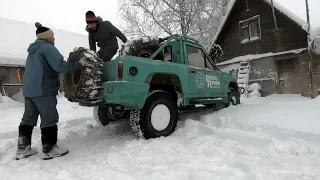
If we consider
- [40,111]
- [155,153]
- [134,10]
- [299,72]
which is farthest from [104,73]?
[134,10]

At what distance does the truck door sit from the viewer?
5.83 meters

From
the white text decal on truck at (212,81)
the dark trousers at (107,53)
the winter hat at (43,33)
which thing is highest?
the winter hat at (43,33)

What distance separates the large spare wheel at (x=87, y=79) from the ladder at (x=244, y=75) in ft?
37.5

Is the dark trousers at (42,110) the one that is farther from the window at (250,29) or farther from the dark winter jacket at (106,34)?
the window at (250,29)

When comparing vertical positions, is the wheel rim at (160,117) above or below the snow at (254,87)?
below

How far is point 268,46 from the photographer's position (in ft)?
48.8

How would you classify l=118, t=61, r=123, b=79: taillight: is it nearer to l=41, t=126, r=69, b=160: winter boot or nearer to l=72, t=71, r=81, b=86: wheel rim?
l=72, t=71, r=81, b=86: wheel rim

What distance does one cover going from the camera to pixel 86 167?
356cm

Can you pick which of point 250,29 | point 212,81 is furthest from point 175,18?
point 212,81

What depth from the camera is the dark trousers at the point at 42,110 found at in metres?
4.19

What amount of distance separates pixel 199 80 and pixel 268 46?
10.4 m

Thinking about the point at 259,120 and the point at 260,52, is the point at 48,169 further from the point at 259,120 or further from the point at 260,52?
the point at 260,52

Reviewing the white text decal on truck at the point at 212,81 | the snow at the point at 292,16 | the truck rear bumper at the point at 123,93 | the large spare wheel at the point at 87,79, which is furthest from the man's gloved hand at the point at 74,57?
the snow at the point at 292,16

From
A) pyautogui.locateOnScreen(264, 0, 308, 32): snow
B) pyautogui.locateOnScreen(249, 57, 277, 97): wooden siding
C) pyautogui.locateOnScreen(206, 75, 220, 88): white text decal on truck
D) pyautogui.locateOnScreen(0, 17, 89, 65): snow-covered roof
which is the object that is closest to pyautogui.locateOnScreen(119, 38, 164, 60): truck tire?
pyautogui.locateOnScreen(206, 75, 220, 88): white text decal on truck
